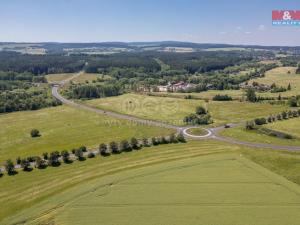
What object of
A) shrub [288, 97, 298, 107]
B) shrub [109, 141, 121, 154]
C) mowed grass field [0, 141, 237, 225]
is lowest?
mowed grass field [0, 141, 237, 225]

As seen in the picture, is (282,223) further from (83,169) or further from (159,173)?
(83,169)

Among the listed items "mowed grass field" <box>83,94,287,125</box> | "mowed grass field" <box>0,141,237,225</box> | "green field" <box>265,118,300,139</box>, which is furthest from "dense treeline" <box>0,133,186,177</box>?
"green field" <box>265,118,300,139</box>

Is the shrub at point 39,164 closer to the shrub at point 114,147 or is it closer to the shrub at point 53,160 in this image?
the shrub at point 53,160

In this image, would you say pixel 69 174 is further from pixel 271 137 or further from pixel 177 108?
pixel 177 108

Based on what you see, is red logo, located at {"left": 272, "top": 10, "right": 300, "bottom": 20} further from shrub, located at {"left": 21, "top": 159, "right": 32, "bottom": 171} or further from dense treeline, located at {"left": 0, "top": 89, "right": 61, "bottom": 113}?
dense treeline, located at {"left": 0, "top": 89, "right": 61, "bottom": 113}

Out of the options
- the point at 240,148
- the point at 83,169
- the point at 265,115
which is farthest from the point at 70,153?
the point at 265,115
